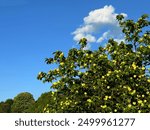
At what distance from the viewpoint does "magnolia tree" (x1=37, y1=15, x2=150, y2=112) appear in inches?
744

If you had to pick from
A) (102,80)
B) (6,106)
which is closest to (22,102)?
(6,106)

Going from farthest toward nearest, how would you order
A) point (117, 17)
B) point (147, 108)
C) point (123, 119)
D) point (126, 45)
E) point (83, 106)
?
point (117, 17) < point (126, 45) < point (83, 106) < point (147, 108) < point (123, 119)

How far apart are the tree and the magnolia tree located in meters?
56.5

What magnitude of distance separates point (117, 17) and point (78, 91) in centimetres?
495

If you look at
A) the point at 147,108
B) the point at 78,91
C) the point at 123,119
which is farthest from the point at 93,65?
the point at 123,119

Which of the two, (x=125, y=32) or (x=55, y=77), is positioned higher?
(x=125, y=32)

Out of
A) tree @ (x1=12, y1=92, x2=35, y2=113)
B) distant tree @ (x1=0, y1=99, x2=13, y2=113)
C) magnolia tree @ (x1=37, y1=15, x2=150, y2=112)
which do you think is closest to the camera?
magnolia tree @ (x1=37, y1=15, x2=150, y2=112)

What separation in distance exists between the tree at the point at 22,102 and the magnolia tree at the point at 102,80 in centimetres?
5649

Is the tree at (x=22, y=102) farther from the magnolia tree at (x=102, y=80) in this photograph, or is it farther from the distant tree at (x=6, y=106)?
the magnolia tree at (x=102, y=80)

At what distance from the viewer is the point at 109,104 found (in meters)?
19.0

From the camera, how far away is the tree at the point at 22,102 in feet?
254

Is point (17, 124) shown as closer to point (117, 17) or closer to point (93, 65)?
point (93, 65)

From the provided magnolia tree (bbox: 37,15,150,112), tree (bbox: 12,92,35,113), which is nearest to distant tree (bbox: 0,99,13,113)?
tree (bbox: 12,92,35,113)

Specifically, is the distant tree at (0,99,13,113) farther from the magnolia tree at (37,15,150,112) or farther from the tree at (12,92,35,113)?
the magnolia tree at (37,15,150,112)
